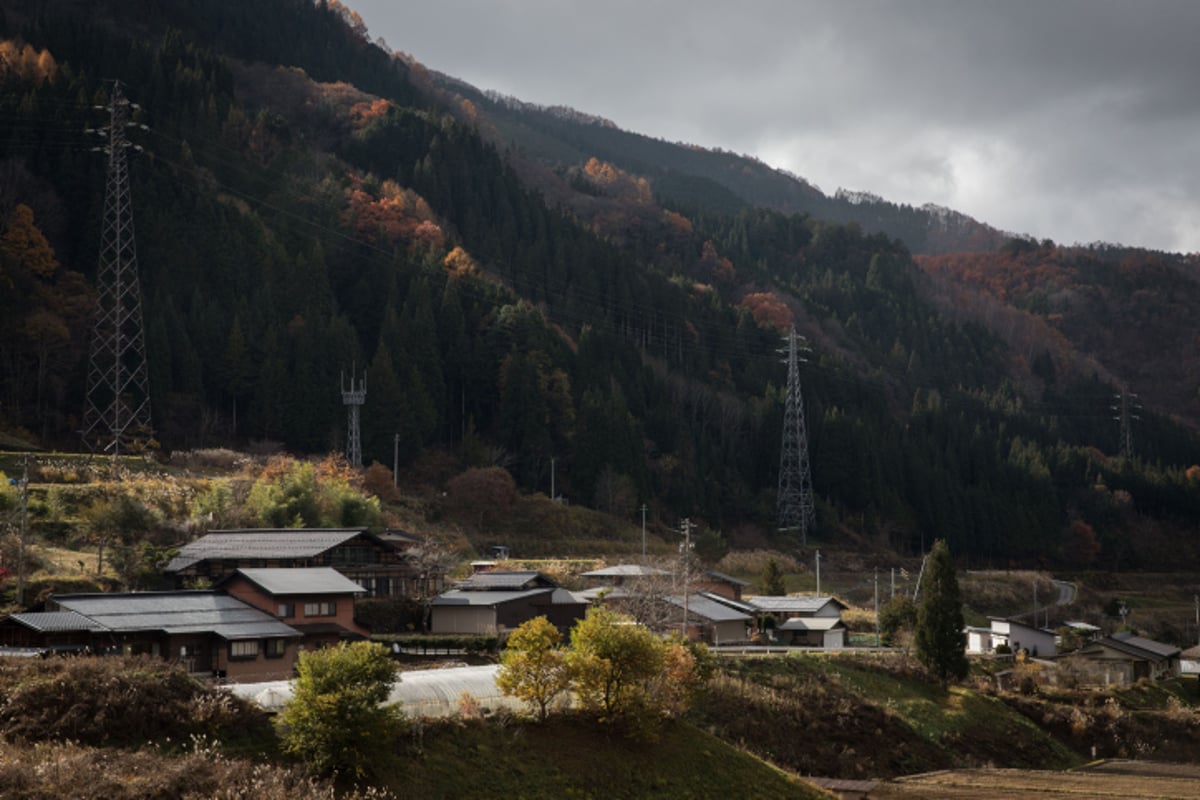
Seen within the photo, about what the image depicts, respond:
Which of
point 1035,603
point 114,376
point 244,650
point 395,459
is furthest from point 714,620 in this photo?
point 114,376

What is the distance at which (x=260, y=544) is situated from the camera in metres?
40.2

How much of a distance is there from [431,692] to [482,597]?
662 inches

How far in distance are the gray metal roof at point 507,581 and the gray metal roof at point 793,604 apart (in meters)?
11.9

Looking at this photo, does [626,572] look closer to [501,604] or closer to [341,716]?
[501,604]

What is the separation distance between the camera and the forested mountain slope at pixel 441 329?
236ft

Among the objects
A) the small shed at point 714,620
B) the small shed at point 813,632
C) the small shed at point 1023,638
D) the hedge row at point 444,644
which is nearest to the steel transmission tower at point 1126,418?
the small shed at point 1023,638

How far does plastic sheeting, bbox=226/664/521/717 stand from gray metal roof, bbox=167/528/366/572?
1245cm

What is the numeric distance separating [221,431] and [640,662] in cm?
4769

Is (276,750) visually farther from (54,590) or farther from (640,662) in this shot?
(54,590)

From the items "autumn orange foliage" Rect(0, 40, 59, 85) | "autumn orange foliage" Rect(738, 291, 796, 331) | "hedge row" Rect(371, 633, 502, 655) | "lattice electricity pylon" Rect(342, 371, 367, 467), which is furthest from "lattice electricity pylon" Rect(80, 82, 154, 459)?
"autumn orange foliage" Rect(738, 291, 796, 331)

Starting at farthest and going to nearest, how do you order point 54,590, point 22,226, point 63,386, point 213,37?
point 213,37, point 22,226, point 63,386, point 54,590

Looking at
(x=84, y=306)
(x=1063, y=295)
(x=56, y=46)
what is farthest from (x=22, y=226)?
(x=1063, y=295)

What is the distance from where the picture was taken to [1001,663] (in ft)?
165

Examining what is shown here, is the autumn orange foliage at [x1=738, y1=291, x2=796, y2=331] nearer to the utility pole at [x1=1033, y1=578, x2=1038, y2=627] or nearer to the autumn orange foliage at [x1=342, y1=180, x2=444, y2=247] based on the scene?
the autumn orange foliage at [x1=342, y1=180, x2=444, y2=247]
